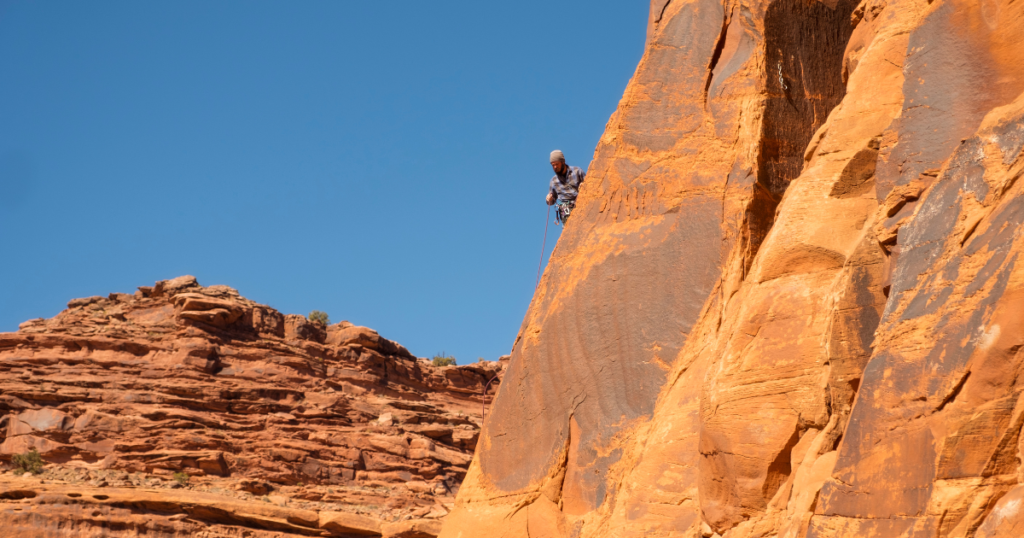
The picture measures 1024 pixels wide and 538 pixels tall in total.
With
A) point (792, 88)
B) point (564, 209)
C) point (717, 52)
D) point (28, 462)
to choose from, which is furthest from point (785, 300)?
point (28, 462)

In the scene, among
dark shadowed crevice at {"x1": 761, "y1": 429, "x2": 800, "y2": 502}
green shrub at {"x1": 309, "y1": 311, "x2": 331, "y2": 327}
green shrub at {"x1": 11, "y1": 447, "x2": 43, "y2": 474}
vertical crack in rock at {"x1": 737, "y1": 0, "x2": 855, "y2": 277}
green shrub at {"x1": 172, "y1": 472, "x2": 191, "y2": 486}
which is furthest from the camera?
green shrub at {"x1": 309, "y1": 311, "x2": 331, "y2": 327}

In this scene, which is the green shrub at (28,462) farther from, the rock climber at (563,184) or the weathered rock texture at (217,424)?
the rock climber at (563,184)

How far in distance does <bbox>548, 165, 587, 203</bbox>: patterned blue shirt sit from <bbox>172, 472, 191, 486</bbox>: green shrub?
24.0 meters

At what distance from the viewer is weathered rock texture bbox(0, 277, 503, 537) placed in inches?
1173

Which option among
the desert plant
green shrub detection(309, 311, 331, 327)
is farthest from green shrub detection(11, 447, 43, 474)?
green shrub detection(309, 311, 331, 327)

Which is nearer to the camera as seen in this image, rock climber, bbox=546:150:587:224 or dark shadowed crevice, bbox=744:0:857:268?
dark shadowed crevice, bbox=744:0:857:268

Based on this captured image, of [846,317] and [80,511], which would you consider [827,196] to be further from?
[80,511]

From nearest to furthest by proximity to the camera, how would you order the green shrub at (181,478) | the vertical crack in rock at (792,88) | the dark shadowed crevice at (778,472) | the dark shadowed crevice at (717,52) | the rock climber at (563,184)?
the dark shadowed crevice at (778,472) → the vertical crack in rock at (792,88) → the dark shadowed crevice at (717,52) → the rock climber at (563,184) → the green shrub at (181,478)

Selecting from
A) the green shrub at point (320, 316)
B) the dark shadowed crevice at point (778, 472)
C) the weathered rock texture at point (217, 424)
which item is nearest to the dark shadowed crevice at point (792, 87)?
the dark shadowed crevice at point (778, 472)

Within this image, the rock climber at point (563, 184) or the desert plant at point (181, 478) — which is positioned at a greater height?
the desert plant at point (181, 478)

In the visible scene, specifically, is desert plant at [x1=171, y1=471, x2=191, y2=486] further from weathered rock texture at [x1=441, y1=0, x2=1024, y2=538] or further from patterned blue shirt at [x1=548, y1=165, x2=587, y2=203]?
weathered rock texture at [x1=441, y1=0, x2=1024, y2=538]

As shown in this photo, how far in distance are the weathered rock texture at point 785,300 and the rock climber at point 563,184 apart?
2956 mm

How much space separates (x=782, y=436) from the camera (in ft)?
21.3

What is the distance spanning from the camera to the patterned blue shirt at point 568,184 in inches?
517
